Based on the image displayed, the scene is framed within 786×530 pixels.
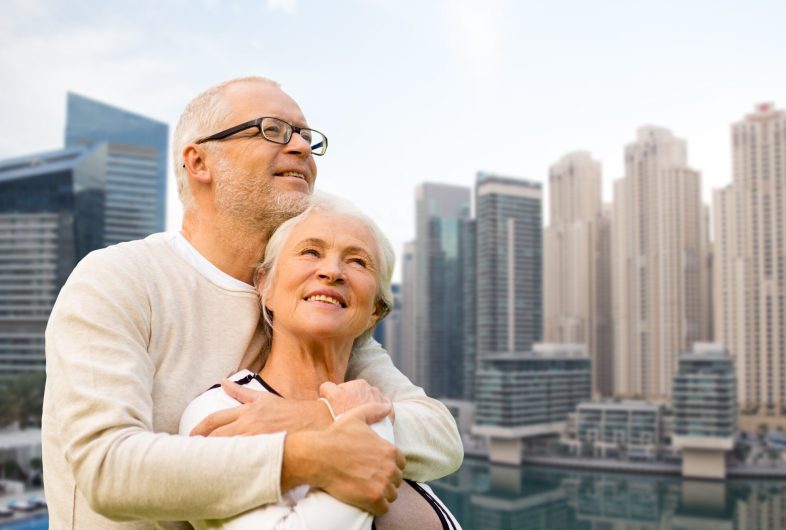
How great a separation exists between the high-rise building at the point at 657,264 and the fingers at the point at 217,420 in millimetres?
40169

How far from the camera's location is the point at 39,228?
123 feet

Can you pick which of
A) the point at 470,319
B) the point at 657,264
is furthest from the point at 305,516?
the point at 657,264

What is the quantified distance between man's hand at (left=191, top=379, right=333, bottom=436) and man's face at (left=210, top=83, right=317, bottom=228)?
1.26 ft

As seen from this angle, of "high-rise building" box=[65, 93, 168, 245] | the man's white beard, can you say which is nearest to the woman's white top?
the man's white beard

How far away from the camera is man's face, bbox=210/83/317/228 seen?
1278 millimetres

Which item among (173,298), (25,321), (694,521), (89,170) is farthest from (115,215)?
(173,298)

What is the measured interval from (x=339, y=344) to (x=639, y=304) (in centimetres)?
4164

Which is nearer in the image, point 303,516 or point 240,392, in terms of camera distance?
point 303,516

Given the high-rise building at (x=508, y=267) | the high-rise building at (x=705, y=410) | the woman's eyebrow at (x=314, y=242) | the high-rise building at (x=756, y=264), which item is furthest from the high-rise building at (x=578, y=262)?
the woman's eyebrow at (x=314, y=242)

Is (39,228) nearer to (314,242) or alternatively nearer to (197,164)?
(197,164)

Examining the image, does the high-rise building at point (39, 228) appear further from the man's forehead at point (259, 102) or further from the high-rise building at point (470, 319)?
the man's forehead at point (259, 102)

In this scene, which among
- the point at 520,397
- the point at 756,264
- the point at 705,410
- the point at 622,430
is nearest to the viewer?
the point at 705,410

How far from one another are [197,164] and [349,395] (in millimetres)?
550

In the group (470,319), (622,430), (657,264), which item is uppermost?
(657,264)
